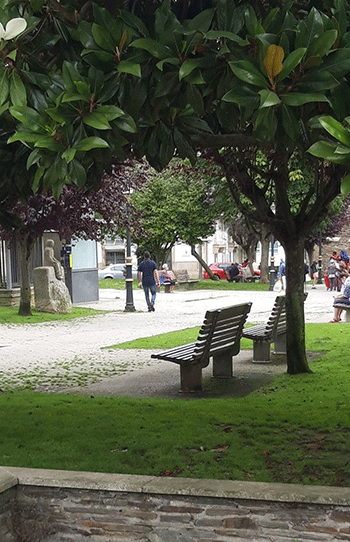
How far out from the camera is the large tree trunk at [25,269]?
21.7 m

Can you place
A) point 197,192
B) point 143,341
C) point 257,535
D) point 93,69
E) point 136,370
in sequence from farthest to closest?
point 197,192 < point 143,341 < point 136,370 < point 257,535 < point 93,69

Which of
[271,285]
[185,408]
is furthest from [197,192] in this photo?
[185,408]

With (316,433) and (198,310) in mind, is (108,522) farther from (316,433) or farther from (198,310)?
(198,310)

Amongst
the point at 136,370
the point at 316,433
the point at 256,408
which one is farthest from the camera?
the point at 136,370

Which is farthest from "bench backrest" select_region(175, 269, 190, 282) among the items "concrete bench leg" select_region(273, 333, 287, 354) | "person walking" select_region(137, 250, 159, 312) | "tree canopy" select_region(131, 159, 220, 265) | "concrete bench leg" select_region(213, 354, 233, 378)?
"concrete bench leg" select_region(213, 354, 233, 378)

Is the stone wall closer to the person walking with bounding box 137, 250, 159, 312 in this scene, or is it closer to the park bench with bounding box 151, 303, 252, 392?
the park bench with bounding box 151, 303, 252, 392

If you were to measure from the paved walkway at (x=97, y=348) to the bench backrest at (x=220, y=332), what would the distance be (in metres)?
0.66

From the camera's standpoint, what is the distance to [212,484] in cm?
502

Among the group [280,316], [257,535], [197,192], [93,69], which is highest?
[197,192]

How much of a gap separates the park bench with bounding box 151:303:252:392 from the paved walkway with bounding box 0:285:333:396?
0.38m

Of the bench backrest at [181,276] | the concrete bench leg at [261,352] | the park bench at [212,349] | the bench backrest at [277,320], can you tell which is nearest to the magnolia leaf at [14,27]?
the park bench at [212,349]

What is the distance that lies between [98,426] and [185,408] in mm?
1182

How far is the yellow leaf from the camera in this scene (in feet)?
11.8

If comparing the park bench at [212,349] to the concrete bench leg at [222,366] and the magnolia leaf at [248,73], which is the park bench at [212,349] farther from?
the magnolia leaf at [248,73]
